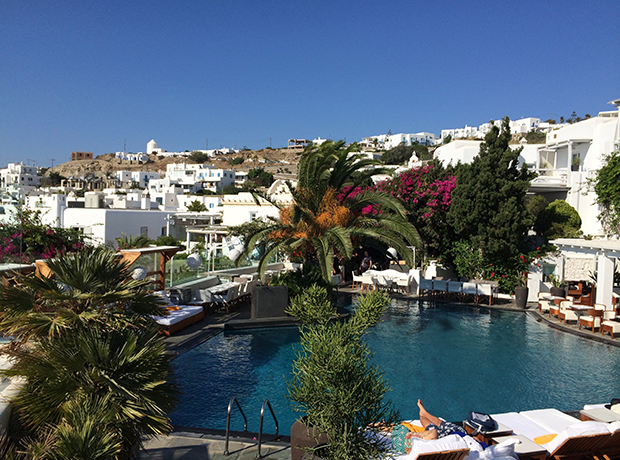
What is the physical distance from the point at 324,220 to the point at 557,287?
8.32 meters

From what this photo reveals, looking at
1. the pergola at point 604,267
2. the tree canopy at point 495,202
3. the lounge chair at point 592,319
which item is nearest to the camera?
the lounge chair at point 592,319

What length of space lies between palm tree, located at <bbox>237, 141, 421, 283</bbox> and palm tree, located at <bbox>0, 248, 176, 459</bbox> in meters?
7.69

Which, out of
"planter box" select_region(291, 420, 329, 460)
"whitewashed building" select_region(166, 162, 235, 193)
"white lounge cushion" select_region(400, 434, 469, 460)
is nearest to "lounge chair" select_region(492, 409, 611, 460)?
"white lounge cushion" select_region(400, 434, 469, 460)

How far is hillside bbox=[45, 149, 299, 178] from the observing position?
138 m

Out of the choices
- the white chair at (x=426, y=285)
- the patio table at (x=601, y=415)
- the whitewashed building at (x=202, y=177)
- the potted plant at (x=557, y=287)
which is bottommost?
the patio table at (x=601, y=415)

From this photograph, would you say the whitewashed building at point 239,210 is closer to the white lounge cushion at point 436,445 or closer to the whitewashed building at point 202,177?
the white lounge cushion at point 436,445

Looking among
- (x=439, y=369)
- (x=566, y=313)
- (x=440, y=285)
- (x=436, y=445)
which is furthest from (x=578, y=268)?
(x=436, y=445)

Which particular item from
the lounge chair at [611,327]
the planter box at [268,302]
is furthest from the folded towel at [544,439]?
the planter box at [268,302]

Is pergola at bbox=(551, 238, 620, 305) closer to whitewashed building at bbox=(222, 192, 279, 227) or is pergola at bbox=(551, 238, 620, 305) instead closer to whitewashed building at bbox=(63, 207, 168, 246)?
whitewashed building at bbox=(222, 192, 279, 227)

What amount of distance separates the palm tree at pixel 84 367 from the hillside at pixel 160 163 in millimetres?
127639

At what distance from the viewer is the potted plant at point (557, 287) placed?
14.5 metres

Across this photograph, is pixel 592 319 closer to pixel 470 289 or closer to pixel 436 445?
pixel 470 289

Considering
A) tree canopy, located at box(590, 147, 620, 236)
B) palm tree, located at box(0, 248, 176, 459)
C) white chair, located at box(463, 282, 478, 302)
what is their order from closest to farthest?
palm tree, located at box(0, 248, 176, 459) < white chair, located at box(463, 282, 478, 302) < tree canopy, located at box(590, 147, 620, 236)

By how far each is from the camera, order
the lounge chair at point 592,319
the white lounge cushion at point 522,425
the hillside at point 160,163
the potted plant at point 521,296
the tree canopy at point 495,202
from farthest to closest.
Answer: the hillside at point 160,163 → the tree canopy at point 495,202 → the potted plant at point 521,296 → the lounge chair at point 592,319 → the white lounge cushion at point 522,425
